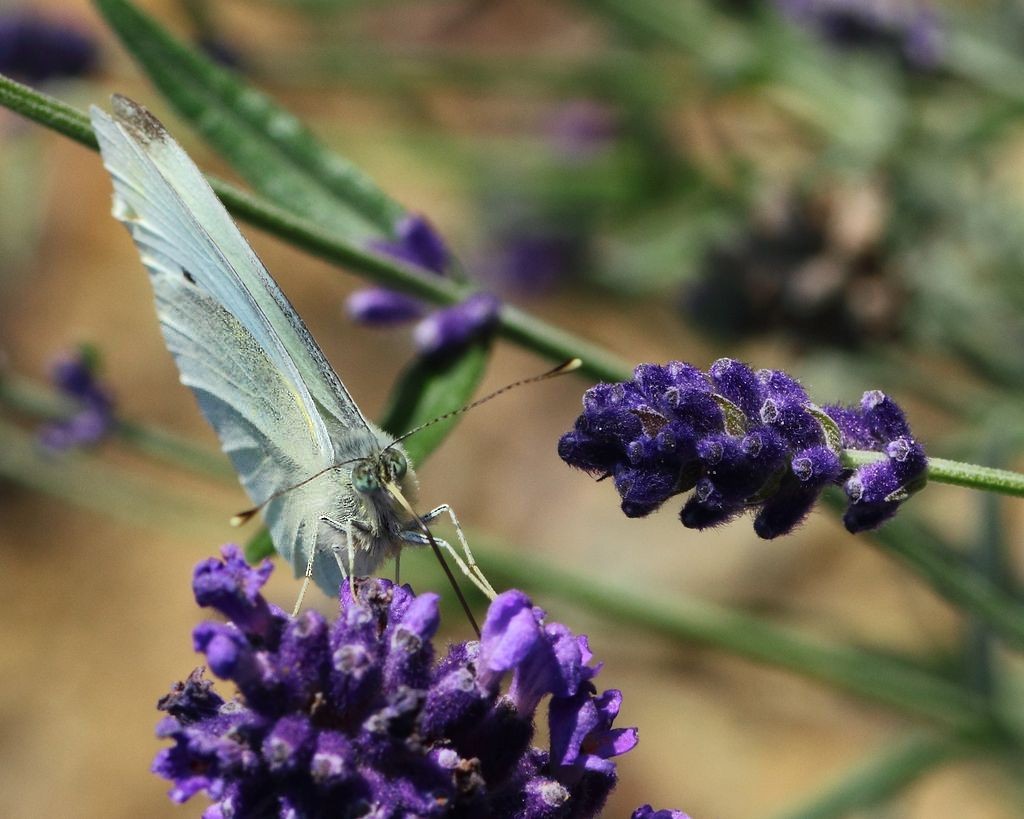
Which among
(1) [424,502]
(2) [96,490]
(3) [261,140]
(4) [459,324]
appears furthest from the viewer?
(1) [424,502]

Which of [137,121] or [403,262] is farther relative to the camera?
[403,262]

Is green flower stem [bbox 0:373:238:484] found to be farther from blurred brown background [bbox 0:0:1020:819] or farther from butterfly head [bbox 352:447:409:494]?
butterfly head [bbox 352:447:409:494]

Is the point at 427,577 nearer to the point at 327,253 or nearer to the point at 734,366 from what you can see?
the point at 327,253

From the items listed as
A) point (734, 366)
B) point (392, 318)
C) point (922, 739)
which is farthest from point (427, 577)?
point (734, 366)

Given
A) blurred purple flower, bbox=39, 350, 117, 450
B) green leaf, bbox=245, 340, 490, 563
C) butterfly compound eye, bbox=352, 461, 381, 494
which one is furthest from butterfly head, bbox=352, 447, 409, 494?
blurred purple flower, bbox=39, 350, 117, 450

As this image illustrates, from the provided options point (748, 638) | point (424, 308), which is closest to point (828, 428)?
point (424, 308)

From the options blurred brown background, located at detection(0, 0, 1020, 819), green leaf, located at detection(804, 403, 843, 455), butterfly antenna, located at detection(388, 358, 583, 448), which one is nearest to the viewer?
green leaf, located at detection(804, 403, 843, 455)

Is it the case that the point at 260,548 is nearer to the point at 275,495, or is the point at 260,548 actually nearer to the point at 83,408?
the point at 275,495
